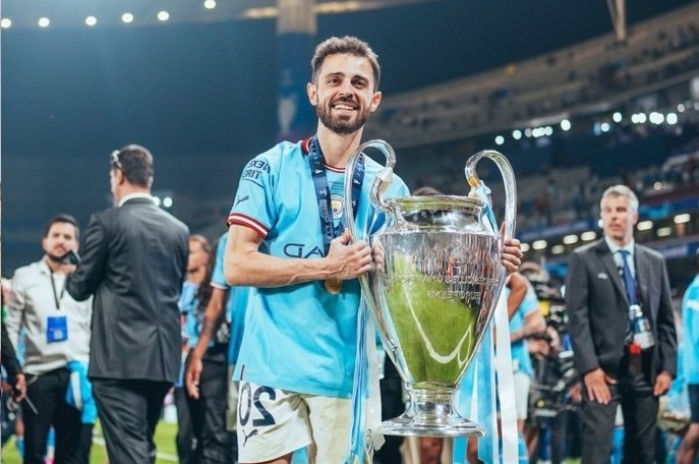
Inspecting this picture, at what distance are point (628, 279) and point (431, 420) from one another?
3.29m

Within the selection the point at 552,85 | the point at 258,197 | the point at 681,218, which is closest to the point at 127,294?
the point at 258,197

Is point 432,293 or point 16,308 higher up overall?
point 16,308

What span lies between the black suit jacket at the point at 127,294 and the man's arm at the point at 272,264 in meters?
2.02

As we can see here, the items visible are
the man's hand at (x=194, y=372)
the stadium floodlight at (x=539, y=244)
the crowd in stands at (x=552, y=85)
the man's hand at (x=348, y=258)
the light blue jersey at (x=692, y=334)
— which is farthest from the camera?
the crowd in stands at (x=552, y=85)

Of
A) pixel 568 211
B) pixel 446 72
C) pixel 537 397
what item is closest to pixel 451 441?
pixel 537 397

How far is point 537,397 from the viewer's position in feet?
23.8

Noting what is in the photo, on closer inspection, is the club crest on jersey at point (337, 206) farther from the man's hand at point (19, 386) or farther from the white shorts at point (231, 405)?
the white shorts at point (231, 405)

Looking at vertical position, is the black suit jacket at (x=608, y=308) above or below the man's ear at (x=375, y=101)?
below

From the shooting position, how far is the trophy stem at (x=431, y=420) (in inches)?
71.2

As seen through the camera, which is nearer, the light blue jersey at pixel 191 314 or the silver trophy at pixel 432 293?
the silver trophy at pixel 432 293

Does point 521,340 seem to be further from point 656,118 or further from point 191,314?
point 656,118

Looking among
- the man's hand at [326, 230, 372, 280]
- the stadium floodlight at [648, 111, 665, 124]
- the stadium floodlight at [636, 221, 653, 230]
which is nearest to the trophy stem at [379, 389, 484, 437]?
the man's hand at [326, 230, 372, 280]

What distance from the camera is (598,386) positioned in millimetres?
4773

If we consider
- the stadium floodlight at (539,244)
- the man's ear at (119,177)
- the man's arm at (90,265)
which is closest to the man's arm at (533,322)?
the man's ear at (119,177)
